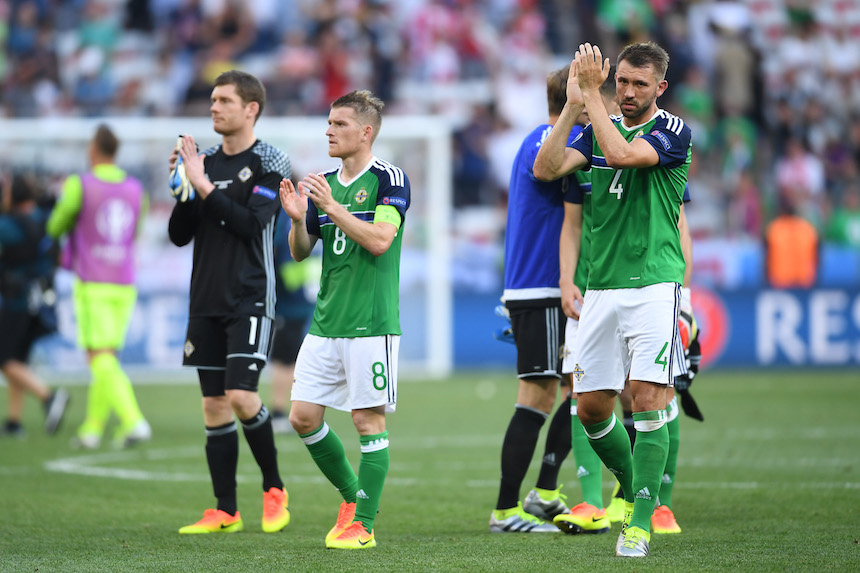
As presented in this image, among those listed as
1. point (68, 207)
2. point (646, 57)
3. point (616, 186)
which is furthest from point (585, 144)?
point (68, 207)

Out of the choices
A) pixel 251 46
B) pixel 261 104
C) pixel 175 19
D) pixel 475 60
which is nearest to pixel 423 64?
pixel 475 60

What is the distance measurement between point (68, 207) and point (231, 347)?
14.7 feet

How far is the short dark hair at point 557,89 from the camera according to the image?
6.59m

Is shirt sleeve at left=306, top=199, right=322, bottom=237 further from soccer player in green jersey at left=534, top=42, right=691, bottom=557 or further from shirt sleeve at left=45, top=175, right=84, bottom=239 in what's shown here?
shirt sleeve at left=45, top=175, right=84, bottom=239

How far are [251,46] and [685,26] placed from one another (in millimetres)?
7833

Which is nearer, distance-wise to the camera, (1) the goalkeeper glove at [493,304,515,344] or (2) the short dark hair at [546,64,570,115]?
(2) the short dark hair at [546,64,570,115]

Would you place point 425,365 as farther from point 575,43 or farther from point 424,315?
point 575,43

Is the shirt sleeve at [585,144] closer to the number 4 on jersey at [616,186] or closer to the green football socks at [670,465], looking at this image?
the number 4 on jersey at [616,186]

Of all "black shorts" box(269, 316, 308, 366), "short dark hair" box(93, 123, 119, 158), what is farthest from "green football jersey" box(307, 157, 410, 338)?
"black shorts" box(269, 316, 308, 366)

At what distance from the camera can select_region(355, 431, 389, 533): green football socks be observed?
6078mm

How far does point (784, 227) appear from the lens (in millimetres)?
17797

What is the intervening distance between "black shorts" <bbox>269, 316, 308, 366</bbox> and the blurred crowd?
7756mm

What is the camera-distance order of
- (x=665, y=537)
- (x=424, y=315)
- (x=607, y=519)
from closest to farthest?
(x=665, y=537) → (x=607, y=519) → (x=424, y=315)

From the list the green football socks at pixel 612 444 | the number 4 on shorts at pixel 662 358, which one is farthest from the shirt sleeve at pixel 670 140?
the green football socks at pixel 612 444
